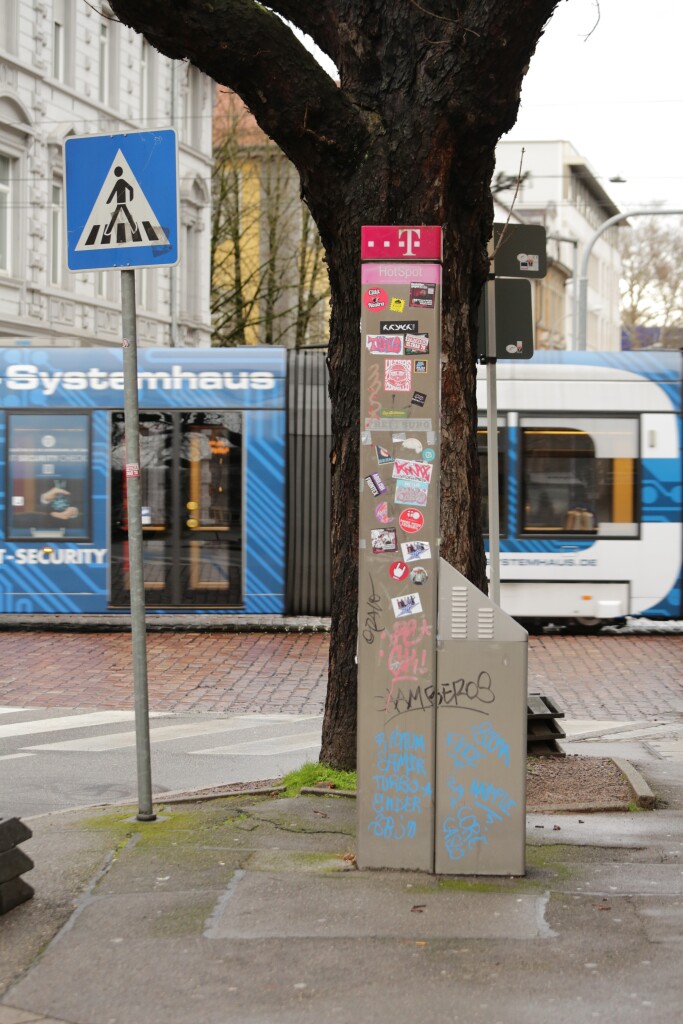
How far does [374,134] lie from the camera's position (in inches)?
267

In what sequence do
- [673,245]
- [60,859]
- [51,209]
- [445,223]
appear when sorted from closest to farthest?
[60,859] → [445,223] → [51,209] → [673,245]

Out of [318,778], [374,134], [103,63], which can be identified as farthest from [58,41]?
[318,778]

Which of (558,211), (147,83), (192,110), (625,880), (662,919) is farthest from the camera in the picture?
(558,211)

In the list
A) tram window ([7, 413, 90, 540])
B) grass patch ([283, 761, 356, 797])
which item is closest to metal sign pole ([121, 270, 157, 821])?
grass patch ([283, 761, 356, 797])

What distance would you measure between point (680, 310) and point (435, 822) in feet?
226

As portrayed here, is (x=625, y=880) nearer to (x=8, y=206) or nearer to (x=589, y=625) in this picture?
(x=589, y=625)

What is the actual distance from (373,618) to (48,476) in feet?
38.1

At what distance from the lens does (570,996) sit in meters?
4.36

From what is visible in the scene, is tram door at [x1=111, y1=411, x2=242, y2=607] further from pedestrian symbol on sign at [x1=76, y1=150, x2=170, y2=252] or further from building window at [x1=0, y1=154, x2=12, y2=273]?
building window at [x1=0, y1=154, x2=12, y2=273]

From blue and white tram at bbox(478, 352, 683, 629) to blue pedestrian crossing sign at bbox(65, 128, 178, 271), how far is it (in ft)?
33.1

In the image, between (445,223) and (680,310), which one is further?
(680,310)

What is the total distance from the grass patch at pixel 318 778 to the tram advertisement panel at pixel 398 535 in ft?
4.82

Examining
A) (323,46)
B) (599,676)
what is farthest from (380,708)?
(599,676)

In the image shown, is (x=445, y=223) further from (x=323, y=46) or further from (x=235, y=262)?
(x=235, y=262)
